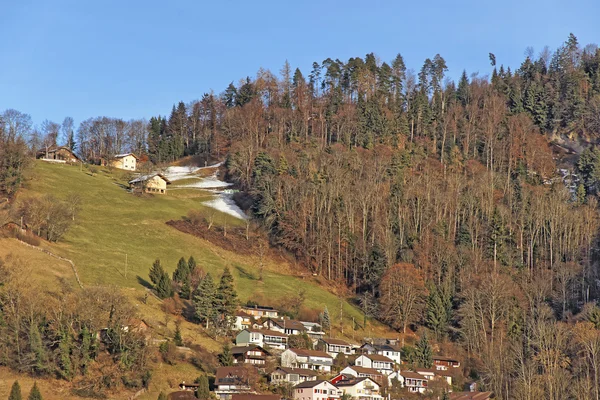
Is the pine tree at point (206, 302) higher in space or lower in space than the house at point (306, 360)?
higher

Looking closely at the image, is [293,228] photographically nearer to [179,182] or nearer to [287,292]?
[287,292]

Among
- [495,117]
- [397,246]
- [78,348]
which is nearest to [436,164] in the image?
[495,117]

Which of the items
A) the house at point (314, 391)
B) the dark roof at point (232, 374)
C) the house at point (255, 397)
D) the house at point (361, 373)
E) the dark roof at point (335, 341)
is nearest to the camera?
the house at point (255, 397)

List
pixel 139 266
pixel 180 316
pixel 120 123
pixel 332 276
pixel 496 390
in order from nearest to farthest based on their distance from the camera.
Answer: pixel 496 390 < pixel 180 316 < pixel 139 266 < pixel 332 276 < pixel 120 123

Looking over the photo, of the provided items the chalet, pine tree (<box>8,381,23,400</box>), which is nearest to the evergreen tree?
the chalet

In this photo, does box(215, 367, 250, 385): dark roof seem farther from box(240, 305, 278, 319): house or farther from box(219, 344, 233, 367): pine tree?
box(240, 305, 278, 319): house

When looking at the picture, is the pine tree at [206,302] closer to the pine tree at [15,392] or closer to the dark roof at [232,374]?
the dark roof at [232,374]

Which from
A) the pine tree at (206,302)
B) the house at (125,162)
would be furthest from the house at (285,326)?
the house at (125,162)
